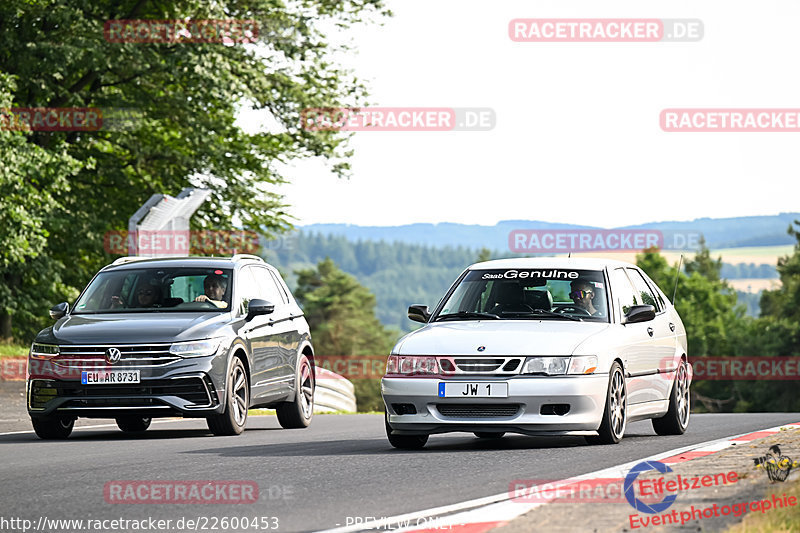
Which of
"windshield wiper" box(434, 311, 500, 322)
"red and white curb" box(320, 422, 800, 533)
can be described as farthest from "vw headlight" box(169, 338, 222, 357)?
"red and white curb" box(320, 422, 800, 533)

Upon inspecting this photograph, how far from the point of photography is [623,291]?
1266 cm

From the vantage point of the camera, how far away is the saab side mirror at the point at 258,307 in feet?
45.2

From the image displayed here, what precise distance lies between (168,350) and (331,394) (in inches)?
578

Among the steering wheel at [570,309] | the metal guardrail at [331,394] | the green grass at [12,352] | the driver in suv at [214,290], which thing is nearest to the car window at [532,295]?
the steering wheel at [570,309]

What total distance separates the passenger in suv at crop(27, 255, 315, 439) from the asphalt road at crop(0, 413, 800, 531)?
1.25 feet

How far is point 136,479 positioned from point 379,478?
172cm

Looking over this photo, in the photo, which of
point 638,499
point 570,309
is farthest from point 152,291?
point 638,499

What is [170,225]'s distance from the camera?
25.8m

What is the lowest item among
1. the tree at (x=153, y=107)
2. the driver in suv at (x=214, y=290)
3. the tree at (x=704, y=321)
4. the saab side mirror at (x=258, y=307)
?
the tree at (x=704, y=321)

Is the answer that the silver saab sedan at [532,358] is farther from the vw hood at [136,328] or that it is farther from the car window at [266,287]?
the car window at [266,287]

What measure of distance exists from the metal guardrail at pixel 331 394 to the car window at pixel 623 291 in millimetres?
13390

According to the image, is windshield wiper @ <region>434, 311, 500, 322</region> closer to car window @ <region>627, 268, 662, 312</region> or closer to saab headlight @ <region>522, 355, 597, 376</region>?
saab headlight @ <region>522, 355, 597, 376</region>

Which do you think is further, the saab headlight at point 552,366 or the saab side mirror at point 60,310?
the saab side mirror at point 60,310

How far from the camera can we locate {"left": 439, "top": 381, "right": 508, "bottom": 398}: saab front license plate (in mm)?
10820
